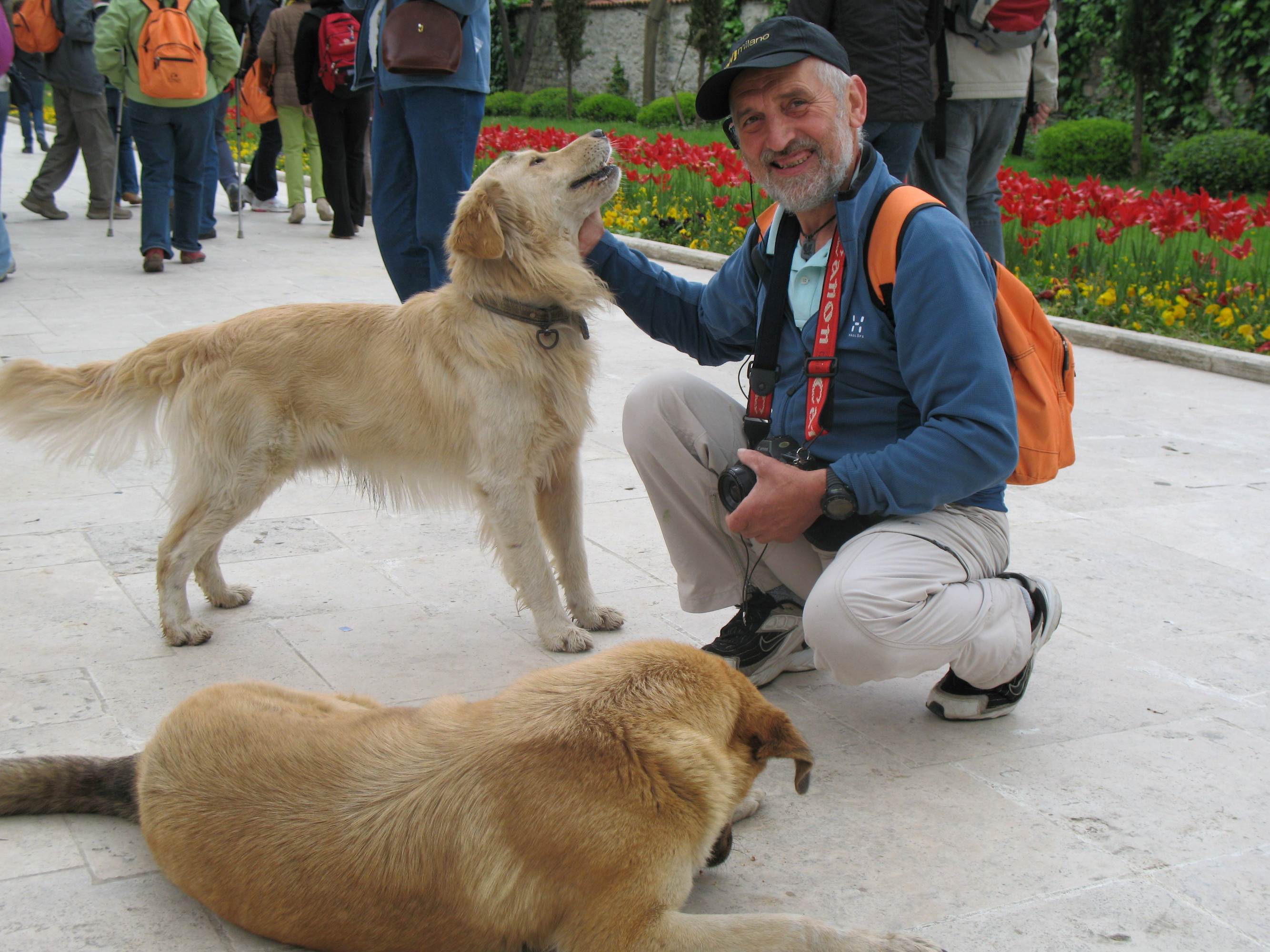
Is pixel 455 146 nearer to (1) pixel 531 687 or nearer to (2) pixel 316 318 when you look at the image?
(2) pixel 316 318

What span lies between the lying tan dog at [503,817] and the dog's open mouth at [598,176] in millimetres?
2050

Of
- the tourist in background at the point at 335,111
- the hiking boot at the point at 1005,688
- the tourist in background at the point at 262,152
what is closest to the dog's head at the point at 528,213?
the hiking boot at the point at 1005,688

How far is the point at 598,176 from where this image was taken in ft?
12.2

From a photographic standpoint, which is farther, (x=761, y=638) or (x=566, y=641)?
(x=566, y=641)

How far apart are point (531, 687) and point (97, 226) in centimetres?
1149

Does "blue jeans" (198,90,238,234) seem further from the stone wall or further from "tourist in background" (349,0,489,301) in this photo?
the stone wall

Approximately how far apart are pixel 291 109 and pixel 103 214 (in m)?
2.43

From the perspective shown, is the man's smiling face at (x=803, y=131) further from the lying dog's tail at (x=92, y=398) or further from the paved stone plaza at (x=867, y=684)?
the lying dog's tail at (x=92, y=398)

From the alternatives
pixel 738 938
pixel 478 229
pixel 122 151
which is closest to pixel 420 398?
pixel 478 229

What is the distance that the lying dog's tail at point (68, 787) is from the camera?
245 cm

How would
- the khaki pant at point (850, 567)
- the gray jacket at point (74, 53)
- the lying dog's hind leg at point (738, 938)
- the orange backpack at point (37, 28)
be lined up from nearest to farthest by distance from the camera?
the lying dog's hind leg at point (738, 938), the khaki pant at point (850, 567), the orange backpack at point (37, 28), the gray jacket at point (74, 53)

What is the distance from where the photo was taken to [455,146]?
5.09 metres

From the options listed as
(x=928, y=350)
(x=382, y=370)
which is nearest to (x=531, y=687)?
(x=928, y=350)

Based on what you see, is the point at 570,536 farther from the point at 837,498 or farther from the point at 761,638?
the point at 837,498
